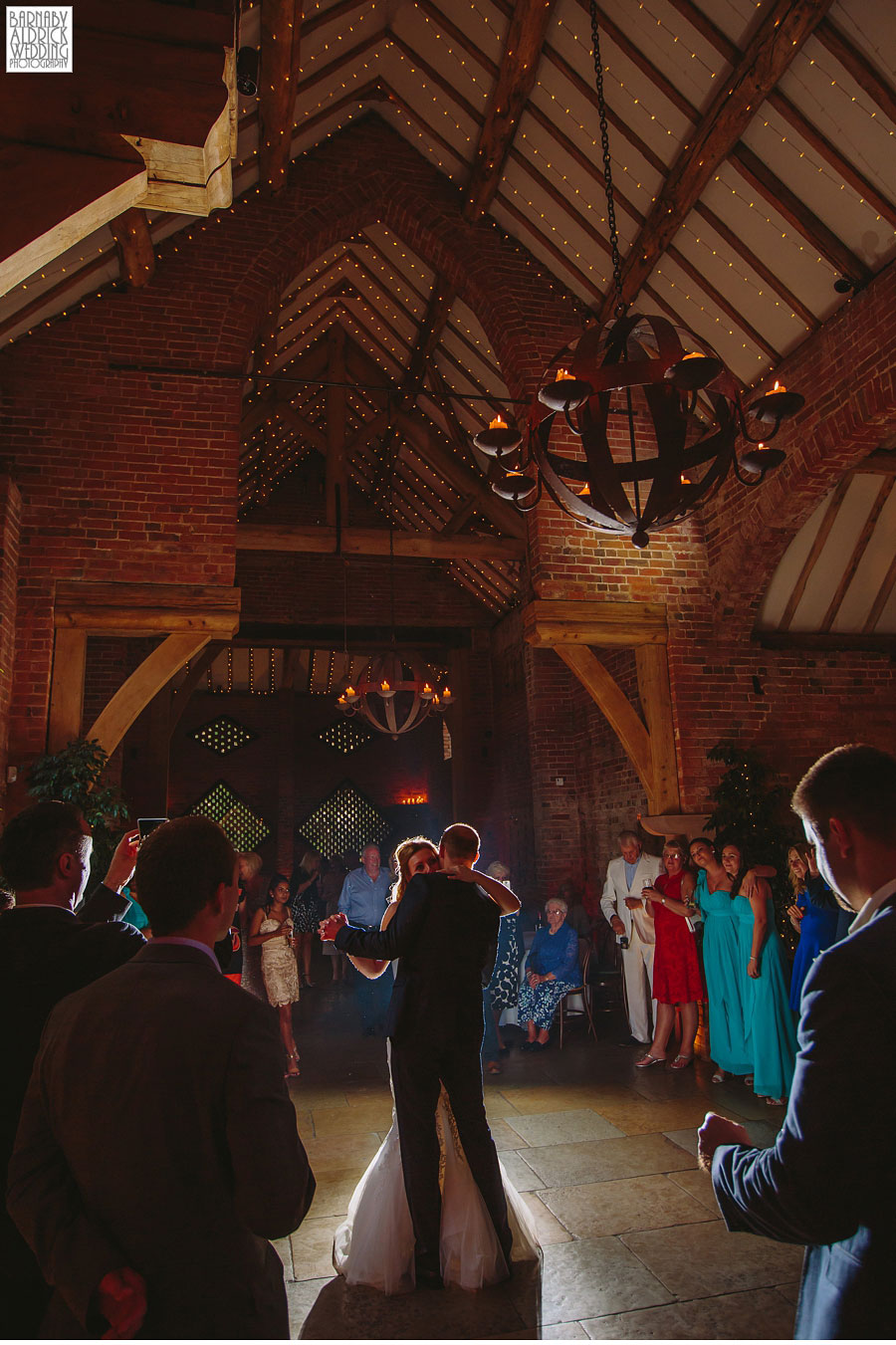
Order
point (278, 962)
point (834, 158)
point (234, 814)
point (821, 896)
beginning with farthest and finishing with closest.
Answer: point (234, 814) → point (278, 962) → point (834, 158) → point (821, 896)

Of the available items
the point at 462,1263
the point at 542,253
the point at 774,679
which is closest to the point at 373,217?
the point at 542,253

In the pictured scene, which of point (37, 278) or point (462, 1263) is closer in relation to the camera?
point (462, 1263)

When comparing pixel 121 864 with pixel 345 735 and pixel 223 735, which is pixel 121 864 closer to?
pixel 223 735

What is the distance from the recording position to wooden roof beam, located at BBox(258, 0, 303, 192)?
193 inches

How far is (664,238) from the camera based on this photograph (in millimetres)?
5508

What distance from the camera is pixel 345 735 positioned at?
16.0m

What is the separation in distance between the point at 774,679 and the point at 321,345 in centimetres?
709

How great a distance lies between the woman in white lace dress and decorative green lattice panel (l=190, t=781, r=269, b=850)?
10.1 metres

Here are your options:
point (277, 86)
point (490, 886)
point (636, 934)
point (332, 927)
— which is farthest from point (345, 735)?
point (490, 886)

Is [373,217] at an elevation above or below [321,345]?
below

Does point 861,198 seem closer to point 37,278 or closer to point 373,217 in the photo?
point 373,217

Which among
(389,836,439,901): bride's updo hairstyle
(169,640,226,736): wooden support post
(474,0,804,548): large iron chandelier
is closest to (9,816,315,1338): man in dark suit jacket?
(389,836,439,901): bride's updo hairstyle

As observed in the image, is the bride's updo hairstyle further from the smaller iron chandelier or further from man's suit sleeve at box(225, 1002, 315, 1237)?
the smaller iron chandelier

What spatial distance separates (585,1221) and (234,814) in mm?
13086
